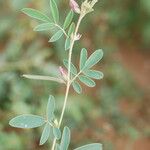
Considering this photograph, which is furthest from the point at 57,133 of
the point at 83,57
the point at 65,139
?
the point at 83,57

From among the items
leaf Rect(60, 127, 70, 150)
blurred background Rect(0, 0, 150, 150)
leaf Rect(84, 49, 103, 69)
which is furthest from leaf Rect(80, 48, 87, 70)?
blurred background Rect(0, 0, 150, 150)

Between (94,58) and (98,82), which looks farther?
(98,82)

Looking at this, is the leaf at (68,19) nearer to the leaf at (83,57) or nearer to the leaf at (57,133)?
the leaf at (83,57)

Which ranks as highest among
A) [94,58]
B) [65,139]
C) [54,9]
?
[54,9]

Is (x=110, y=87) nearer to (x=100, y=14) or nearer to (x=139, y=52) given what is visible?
(x=100, y=14)

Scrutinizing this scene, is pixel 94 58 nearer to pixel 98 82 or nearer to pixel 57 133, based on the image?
pixel 57 133

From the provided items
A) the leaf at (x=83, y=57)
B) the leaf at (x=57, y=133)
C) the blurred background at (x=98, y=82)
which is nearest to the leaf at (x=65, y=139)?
the leaf at (x=57, y=133)
